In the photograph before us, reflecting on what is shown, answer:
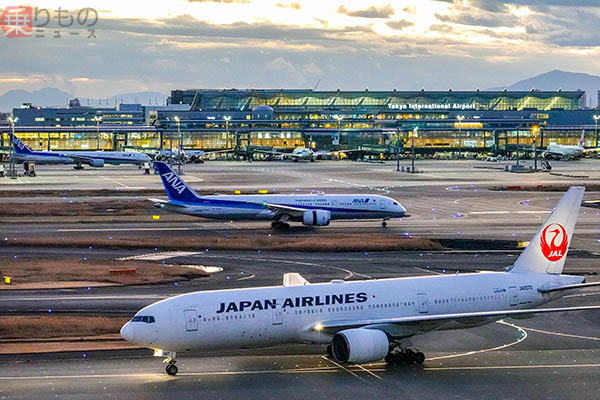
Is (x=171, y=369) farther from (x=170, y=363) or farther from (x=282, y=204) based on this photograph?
(x=282, y=204)

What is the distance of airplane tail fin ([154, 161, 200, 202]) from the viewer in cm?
10031

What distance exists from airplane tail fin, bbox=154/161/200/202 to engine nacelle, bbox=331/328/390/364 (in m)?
60.5

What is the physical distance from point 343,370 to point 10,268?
38342 millimetres

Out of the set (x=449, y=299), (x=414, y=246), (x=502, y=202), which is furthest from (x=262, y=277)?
(x=502, y=202)

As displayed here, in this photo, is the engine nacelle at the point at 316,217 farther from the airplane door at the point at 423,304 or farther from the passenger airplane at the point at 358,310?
the airplane door at the point at 423,304

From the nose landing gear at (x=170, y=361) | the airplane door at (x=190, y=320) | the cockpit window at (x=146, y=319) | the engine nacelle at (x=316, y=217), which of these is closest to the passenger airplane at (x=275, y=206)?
the engine nacelle at (x=316, y=217)

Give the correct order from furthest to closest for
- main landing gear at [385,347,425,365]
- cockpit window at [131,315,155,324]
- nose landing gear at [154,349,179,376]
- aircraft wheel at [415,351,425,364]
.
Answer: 1. aircraft wheel at [415,351,425,364]
2. main landing gear at [385,347,425,365]
3. nose landing gear at [154,349,179,376]
4. cockpit window at [131,315,155,324]

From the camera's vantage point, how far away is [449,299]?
1796 inches

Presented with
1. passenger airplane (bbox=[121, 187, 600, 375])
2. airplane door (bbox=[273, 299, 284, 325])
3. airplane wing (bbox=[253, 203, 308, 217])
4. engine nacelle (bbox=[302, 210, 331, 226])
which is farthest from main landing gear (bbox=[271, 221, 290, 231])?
airplane door (bbox=[273, 299, 284, 325])

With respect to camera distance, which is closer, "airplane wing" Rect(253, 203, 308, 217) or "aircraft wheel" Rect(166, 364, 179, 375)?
"aircraft wheel" Rect(166, 364, 179, 375)

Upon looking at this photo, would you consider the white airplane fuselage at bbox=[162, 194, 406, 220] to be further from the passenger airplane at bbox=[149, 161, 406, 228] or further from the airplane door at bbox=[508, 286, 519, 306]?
the airplane door at bbox=[508, 286, 519, 306]

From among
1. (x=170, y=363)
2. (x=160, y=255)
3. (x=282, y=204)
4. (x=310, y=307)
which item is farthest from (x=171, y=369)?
(x=282, y=204)

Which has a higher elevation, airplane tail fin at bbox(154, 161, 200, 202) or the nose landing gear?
airplane tail fin at bbox(154, 161, 200, 202)

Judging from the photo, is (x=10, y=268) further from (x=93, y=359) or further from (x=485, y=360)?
(x=485, y=360)
